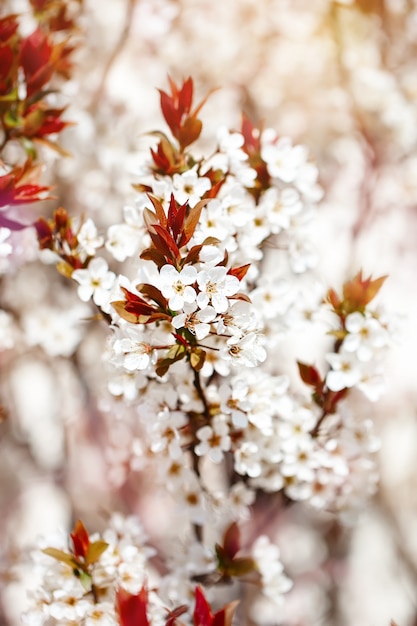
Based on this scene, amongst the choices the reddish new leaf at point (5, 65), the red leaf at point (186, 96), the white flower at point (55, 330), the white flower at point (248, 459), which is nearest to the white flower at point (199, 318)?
the white flower at point (248, 459)

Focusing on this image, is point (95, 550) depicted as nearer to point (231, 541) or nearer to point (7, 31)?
point (231, 541)

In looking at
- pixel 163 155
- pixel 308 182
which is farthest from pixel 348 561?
pixel 163 155

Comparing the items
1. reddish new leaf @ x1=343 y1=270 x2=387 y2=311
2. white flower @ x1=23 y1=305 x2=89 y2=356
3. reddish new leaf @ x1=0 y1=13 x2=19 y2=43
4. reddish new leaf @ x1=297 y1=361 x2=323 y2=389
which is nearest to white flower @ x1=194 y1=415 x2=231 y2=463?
reddish new leaf @ x1=297 y1=361 x2=323 y2=389

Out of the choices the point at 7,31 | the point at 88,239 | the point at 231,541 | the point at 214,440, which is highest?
the point at 7,31

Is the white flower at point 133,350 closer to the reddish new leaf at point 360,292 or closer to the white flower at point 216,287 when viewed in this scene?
the white flower at point 216,287

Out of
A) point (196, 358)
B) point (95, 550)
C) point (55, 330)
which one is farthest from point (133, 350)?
point (55, 330)
